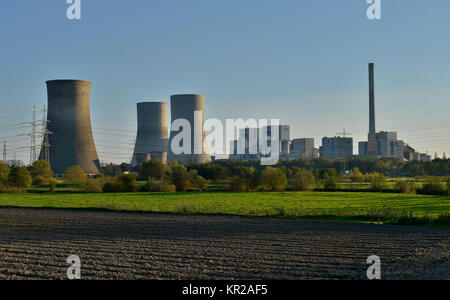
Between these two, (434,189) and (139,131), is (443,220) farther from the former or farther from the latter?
(139,131)

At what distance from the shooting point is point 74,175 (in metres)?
36.6

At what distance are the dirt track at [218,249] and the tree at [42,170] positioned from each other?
24057mm

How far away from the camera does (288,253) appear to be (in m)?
9.09

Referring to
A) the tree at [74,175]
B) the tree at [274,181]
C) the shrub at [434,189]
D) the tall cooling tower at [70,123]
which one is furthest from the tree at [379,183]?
the tall cooling tower at [70,123]

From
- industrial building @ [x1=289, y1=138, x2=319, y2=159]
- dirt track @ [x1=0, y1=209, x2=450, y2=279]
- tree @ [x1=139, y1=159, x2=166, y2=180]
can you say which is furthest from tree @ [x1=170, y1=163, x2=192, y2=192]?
industrial building @ [x1=289, y1=138, x2=319, y2=159]

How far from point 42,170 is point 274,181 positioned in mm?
18604

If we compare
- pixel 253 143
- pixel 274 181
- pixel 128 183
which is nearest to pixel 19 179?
pixel 128 183

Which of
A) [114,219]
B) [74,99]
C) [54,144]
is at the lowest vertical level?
[114,219]

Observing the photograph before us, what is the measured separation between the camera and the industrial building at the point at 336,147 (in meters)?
86.1

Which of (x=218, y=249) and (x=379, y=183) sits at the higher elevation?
(x=379, y=183)

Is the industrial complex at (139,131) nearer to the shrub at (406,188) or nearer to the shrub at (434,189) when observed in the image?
the shrub at (406,188)
